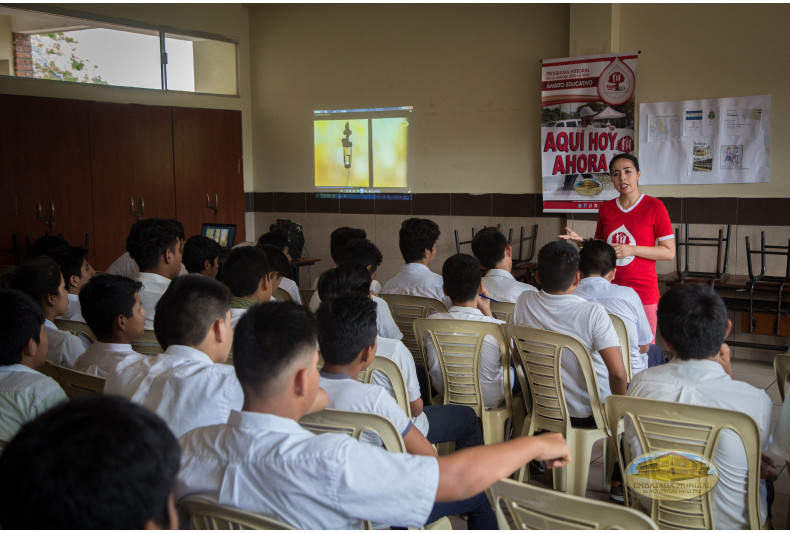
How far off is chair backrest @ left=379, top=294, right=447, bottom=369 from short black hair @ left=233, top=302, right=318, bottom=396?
192 centimetres

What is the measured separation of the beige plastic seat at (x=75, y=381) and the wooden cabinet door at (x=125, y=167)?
16.2ft

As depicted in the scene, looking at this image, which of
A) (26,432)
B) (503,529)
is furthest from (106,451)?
(503,529)

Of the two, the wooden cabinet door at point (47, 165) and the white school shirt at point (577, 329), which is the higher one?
the wooden cabinet door at point (47, 165)

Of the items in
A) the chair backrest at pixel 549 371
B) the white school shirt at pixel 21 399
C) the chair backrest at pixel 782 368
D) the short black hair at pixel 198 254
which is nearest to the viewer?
the white school shirt at pixel 21 399

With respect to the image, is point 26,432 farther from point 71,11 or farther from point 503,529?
point 71,11

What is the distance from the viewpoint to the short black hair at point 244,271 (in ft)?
10.1

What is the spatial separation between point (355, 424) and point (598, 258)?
188 centimetres

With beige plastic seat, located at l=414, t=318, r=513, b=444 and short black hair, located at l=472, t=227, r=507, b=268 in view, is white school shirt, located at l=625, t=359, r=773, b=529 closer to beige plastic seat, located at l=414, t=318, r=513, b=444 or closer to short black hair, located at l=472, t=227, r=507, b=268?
beige plastic seat, located at l=414, t=318, r=513, b=444

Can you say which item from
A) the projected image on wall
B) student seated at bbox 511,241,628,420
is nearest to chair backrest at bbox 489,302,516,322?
student seated at bbox 511,241,628,420

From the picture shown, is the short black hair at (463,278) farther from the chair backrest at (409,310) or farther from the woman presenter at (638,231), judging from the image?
the woman presenter at (638,231)

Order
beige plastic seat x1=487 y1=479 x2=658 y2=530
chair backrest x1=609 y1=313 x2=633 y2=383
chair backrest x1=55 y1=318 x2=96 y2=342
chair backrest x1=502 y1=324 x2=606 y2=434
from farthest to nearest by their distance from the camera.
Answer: chair backrest x1=55 y1=318 x2=96 y2=342 → chair backrest x1=609 y1=313 x2=633 y2=383 → chair backrest x1=502 y1=324 x2=606 y2=434 → beige plastic seat x1=487 y1=479 x2=658 y2=530

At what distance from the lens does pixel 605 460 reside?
2.93 m

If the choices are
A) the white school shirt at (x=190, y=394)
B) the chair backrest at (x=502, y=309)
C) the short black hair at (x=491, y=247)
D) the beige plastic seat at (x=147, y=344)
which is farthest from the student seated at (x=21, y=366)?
the short black hair at (x=491, y=247)

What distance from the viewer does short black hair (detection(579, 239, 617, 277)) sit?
10.6ft
